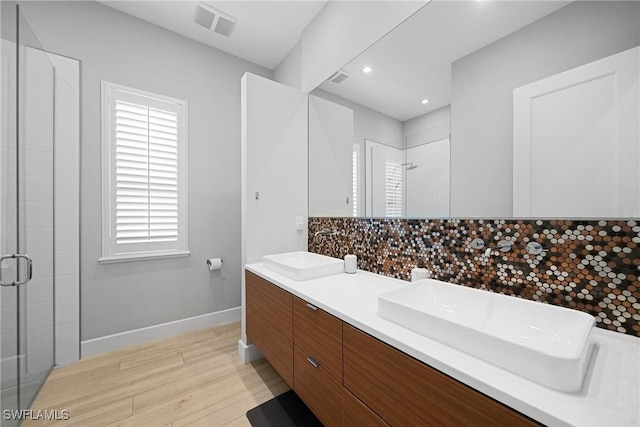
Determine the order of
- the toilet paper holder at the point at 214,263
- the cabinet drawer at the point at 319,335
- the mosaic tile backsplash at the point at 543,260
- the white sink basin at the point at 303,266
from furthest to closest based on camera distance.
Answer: the toilet paper holder at the point at 214,263 → the white sink basin at the point at 303,266 → the cabinet drawer at the point at 319,335 → the mosaic tile backsplash at the point at 543,260

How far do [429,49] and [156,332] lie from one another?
3.05m

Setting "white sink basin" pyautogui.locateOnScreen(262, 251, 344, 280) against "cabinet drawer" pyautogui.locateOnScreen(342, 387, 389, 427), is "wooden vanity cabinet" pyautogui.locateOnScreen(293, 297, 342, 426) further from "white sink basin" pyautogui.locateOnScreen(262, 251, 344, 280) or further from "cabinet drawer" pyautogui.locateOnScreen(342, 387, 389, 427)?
"white sink basin" pyautogui.locateOnScreen(262, 251, 344, 280)

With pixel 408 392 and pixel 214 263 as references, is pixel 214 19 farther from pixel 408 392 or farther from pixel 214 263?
pixel 408 392

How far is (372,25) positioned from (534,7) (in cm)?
93

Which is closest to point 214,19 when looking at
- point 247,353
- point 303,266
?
point 303,266

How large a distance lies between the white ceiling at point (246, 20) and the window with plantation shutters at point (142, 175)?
66cm

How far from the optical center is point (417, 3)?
4.63 ft

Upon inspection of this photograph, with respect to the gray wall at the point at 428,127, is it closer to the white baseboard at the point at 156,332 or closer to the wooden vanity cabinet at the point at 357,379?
the wooden vanity cabinet at the point at 357,379

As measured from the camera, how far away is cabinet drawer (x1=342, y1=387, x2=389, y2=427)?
2.88ft

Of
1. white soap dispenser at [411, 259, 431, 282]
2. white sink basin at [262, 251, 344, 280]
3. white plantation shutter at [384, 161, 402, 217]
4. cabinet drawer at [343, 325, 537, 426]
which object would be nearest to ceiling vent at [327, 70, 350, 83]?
white plantation shutter at [384, 161, 402, 217]

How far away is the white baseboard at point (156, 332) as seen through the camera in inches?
81.8

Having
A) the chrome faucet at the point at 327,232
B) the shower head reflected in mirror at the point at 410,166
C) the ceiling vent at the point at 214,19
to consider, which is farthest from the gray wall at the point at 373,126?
the ceiling vent at the point at 214,19

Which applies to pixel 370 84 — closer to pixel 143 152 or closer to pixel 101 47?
pixel 143 152

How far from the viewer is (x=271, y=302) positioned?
63.0 inches
